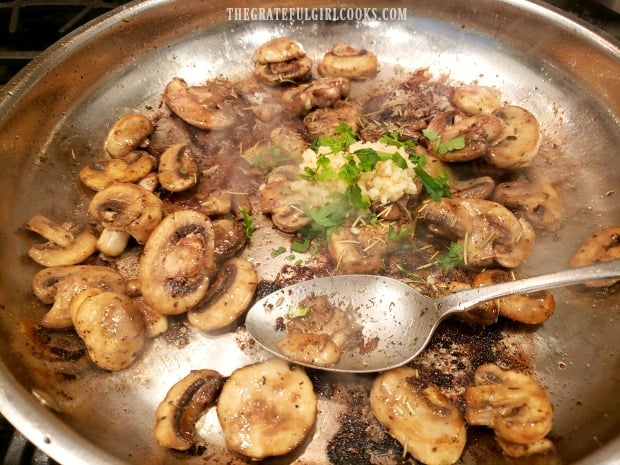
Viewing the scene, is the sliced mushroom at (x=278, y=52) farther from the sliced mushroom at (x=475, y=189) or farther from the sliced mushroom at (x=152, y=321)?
the sliced mushroom at (x=152, y=321)

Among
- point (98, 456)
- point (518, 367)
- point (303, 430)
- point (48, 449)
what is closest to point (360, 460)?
point (303, 430)

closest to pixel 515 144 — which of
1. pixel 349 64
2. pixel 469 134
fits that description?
pixel 469 134

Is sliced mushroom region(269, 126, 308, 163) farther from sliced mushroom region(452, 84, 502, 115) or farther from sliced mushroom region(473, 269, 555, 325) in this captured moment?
sliced mushroom region(473, 269, 555, 325)

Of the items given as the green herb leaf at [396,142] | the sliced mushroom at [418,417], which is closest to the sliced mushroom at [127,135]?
the green herb leaf at [396,142]

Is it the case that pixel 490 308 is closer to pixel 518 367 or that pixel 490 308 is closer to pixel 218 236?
pixel 518 367

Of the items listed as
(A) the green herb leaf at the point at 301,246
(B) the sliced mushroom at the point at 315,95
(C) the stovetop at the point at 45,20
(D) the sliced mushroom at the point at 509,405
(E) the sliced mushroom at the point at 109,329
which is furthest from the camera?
(C) the stovetop at the point at 45,20

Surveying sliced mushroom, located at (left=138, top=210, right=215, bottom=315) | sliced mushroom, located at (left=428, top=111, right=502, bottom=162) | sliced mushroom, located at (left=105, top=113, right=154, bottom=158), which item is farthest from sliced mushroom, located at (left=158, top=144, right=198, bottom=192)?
sliced mushroom, located at (left=428, top=111, right=502, bottom=162)
